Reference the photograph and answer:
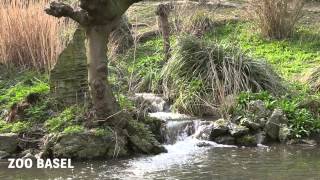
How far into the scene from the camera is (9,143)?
8.16 metres

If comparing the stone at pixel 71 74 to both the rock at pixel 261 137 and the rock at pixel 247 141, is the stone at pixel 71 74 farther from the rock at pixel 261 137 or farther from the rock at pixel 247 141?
the rock at pixel 261 137

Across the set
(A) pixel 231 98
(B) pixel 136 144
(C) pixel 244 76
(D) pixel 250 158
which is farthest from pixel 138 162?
(C) pixel 244 76

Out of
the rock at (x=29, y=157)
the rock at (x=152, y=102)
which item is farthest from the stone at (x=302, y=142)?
the rock at (x=29, y=157)

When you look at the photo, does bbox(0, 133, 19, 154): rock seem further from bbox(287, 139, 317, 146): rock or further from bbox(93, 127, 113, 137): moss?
bbox(287, 139, 317, 146): rock

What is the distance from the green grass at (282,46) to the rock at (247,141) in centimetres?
277

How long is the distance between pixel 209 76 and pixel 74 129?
3.06m

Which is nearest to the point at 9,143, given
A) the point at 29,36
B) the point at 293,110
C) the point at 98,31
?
the point at 98,31

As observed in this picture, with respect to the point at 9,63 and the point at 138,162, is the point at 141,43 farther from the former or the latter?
the point at 138,162

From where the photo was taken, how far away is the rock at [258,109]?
9340 mm

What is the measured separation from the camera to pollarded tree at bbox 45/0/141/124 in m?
7.66

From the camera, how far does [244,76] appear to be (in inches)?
410

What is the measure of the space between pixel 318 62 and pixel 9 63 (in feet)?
A: 17.9

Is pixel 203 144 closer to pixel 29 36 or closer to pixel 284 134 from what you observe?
pixel 284 134

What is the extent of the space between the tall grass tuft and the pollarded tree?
2081 mm
